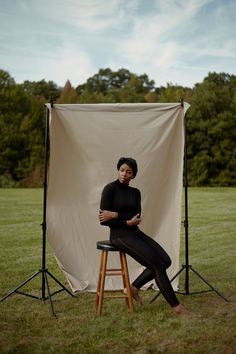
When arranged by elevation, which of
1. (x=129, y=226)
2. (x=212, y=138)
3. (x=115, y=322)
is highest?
(x=212, y=138)

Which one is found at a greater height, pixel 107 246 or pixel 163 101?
pixel 163 101

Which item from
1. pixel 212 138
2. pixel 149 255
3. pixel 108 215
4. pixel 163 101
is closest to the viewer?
pixel 149 255

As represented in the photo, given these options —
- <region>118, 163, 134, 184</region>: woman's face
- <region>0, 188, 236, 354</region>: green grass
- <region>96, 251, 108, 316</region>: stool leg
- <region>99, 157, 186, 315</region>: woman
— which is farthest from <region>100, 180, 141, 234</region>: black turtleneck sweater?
<region>0, 188, 236, 354</region>: green grass

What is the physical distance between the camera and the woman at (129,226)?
486 centimetres

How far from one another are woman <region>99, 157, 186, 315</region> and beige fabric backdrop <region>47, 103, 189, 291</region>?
88 cm

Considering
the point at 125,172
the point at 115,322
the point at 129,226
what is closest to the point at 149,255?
the point at 129,226

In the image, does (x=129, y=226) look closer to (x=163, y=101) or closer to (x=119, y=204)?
(x=119, y=204)

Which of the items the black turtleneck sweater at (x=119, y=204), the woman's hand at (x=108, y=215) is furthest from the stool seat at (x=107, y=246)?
the woman's hand at (x=108, y=215)

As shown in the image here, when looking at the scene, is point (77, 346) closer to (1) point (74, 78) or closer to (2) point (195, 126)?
(2) point (195, 126)

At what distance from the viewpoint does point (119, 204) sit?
16.5ft

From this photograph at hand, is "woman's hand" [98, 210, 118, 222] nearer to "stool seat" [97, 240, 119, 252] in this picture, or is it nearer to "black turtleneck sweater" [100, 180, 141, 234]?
"black turtleneck sweater" [100, 180, 141, 234]

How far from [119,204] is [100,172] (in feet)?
3.69

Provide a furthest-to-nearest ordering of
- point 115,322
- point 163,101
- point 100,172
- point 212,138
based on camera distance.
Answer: point 163,101 < point 212,138 < point 100,172 < point 115,322

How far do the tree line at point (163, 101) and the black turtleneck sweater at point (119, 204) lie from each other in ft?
92.2
